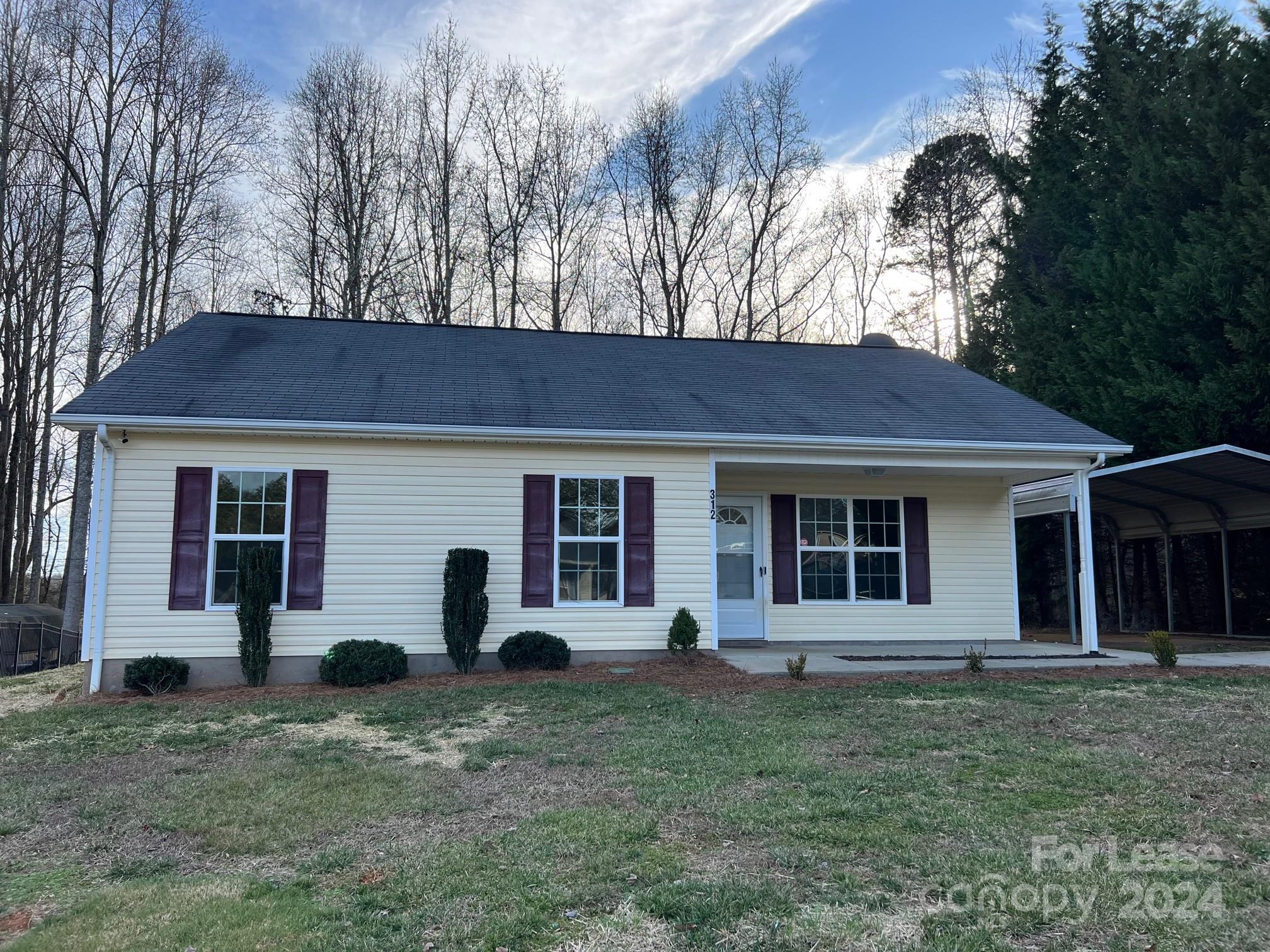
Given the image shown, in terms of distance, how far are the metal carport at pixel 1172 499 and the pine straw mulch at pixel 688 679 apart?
273 cm

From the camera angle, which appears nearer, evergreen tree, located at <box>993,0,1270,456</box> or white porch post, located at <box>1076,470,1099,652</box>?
white porch post, located at <box>1076,470,1099,652</box>

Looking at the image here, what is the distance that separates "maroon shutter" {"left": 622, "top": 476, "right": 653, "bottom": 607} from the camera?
34.7 ft

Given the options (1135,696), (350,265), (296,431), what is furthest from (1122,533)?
(350,265)

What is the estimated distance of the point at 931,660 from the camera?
10602mm

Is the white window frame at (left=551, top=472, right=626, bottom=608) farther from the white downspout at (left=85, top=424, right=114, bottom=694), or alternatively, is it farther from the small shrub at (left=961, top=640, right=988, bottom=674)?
the white downspout at (left=85, top=424, right=114, bottom=694)

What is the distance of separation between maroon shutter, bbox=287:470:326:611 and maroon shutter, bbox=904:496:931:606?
7941mm

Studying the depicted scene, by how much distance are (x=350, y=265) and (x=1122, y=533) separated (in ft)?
63.7

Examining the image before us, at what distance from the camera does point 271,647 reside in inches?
376

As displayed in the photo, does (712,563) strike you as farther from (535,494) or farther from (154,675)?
(154,675)

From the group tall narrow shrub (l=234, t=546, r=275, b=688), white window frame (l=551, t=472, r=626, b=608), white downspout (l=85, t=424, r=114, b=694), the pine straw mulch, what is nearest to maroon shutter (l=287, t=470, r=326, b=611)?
tall narrow shrub (l=234, t=546, r=275, b=688)

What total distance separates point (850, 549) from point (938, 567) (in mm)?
1326

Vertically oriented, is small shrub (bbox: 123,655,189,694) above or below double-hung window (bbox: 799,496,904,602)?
below

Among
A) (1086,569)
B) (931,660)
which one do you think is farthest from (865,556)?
(1086,569)

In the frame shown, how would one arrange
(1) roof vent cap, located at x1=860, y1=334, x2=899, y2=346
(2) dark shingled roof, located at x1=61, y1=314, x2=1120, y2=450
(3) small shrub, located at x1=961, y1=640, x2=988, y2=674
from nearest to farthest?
(3) small shrub, located at x1=961, y1=640, x2=988, y2=674 < (2) dark shingled roof, located at x1=61, y1=314, x2=1120, y2=450 < (1) roof vent cap, located at x1=860, y1=334, x2=899, y2=346
